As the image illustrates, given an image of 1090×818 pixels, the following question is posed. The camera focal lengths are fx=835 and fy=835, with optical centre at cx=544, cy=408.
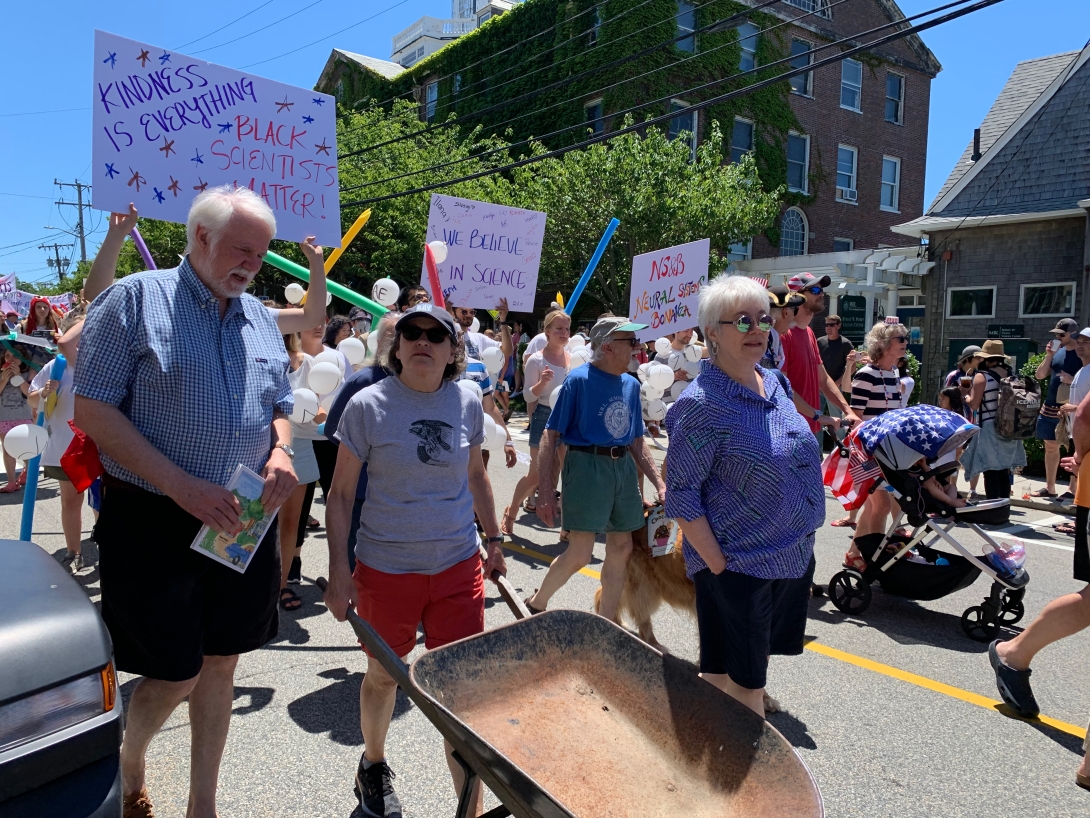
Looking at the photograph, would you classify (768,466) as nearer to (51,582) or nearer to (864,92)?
(51,582)

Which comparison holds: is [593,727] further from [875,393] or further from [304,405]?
[875,393]

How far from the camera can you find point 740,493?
9.29ft

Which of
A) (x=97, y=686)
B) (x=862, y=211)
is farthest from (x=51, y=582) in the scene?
(x=862, y=211)

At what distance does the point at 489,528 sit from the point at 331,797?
113cm

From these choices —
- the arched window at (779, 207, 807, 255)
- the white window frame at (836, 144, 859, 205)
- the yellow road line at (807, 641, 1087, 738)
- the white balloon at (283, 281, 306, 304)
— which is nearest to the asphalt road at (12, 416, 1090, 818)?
the yellow road line at (807, 641, 1087, 738)

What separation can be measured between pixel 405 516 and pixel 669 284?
671 centimetres

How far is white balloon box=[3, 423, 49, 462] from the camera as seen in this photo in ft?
17.4

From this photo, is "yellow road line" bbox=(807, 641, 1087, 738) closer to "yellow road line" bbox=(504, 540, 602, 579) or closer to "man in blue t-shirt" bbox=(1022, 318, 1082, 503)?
"yellow road line" bbox=(504, 540, 602, 579)

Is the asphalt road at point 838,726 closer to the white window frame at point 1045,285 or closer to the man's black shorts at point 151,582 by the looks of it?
the man's black shorts at point 151,582

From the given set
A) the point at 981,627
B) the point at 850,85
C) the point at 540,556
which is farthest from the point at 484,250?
the point at 850,85

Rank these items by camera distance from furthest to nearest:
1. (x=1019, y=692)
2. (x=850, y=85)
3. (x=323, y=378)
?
1. (x=850, y=85)
2. (x=323, y=378)
3. (x=1019, y=692)

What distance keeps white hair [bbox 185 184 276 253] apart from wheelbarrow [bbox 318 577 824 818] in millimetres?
1159

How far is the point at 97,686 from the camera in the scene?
1.87m

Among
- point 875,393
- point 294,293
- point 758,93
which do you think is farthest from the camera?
point 758,93
